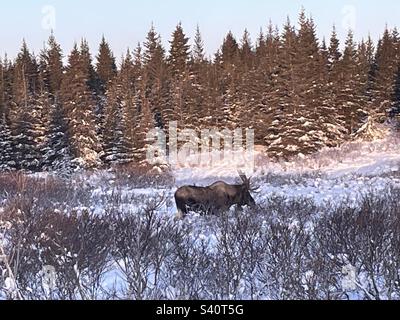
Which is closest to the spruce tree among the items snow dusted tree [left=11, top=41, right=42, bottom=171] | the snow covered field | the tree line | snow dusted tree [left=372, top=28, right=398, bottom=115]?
the tree line

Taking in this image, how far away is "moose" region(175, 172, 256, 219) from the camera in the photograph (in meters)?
10.8

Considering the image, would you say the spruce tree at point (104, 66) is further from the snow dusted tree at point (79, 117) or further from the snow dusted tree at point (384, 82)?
the snow dusted tree at point (384, 82)

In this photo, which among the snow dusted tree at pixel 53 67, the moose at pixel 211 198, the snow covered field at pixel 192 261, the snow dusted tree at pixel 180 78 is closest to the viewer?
the snow covered field at pixel 192 261

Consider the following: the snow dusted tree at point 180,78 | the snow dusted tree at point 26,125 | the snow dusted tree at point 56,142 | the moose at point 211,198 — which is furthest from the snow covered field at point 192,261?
the snow dusted tree at point 180,78

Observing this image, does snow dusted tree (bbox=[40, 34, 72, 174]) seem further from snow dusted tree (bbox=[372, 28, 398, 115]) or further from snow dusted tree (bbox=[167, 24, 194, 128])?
snow dusted tree (bbox=[372, 28, 398, 115])

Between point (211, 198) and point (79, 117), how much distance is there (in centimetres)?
2417

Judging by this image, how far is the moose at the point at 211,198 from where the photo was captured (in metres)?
10.8

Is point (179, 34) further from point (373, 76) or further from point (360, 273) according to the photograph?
point (360, 273)

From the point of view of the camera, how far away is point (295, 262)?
17.3 feet

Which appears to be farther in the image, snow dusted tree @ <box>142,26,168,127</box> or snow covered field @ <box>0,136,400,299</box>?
snow dusted tree @ <box>142,26,168,127</box>

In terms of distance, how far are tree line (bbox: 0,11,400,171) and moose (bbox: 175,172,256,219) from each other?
1642cm

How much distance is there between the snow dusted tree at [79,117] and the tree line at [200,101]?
7 cm
